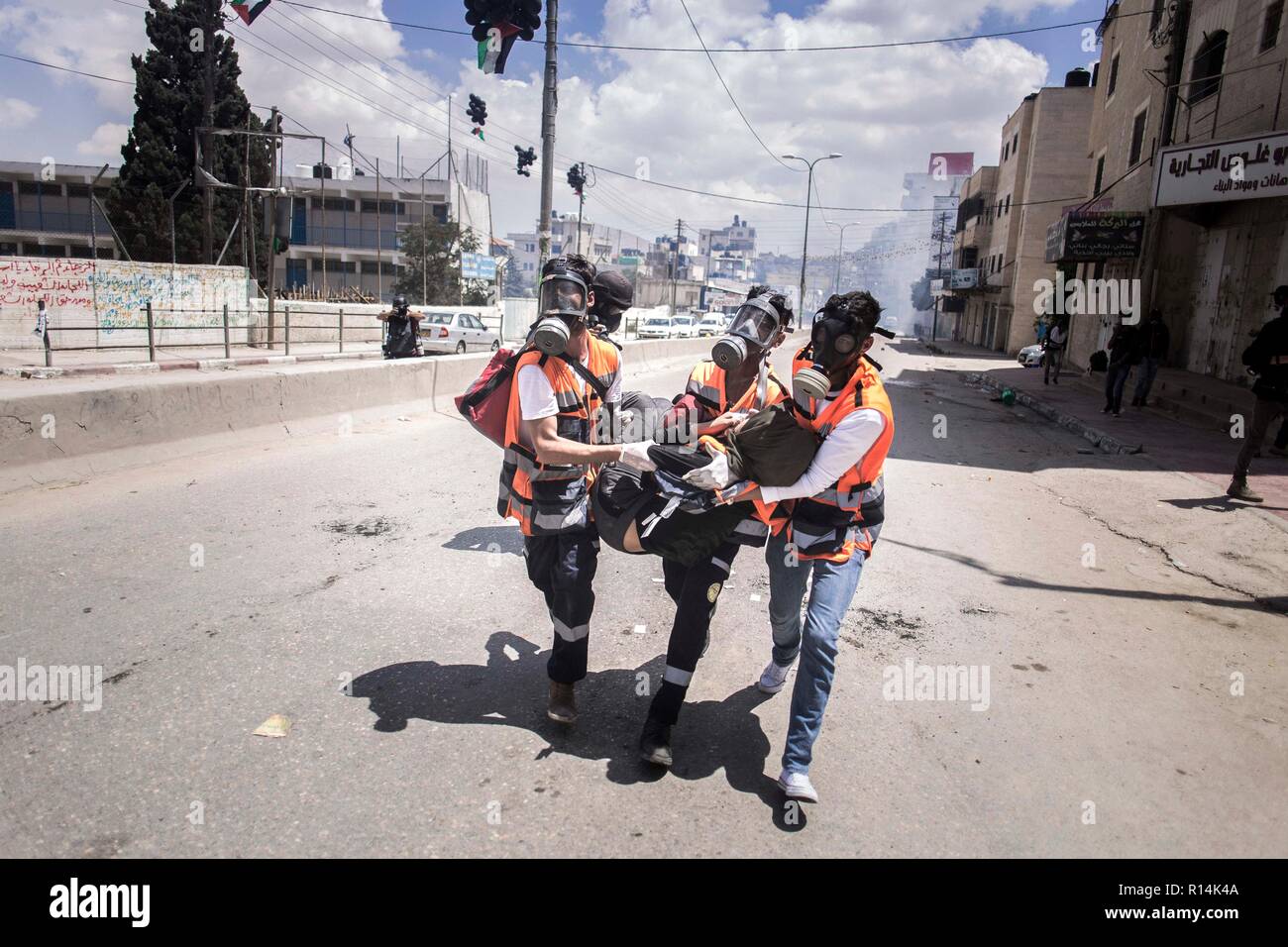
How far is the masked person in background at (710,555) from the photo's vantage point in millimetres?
3070

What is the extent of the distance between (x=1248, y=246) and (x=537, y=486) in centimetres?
1808

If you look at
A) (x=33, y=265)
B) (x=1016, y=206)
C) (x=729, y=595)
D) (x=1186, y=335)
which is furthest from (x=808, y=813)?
(x=1016, y=206)

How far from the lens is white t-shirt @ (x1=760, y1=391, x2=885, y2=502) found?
281 centimetres

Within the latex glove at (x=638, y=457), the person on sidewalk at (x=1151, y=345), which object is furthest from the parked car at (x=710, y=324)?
the latex glove at (x=638, y=457)

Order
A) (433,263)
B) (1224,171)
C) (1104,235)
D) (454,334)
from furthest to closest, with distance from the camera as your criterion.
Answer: (433,263) → (454,334) → (1104,235) → (1224,171)

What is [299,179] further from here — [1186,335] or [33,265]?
[1186,335]

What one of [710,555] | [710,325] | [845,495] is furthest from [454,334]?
[710,325]

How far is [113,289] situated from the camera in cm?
2145

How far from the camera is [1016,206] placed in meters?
44.2

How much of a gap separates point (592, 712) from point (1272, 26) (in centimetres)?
1792

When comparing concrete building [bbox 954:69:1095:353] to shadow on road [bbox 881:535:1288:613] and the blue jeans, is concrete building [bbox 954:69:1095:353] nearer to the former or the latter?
shadow on road [bbox 881:535:1288:613]

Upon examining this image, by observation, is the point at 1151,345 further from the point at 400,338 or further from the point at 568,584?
the point at 568,584

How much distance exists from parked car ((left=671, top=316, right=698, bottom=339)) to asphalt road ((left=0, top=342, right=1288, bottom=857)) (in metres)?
37.2

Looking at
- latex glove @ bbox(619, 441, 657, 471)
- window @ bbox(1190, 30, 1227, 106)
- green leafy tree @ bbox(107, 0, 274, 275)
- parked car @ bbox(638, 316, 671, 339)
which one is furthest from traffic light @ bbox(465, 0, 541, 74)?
parked car @ bbox(638, 316, 671, 339)
